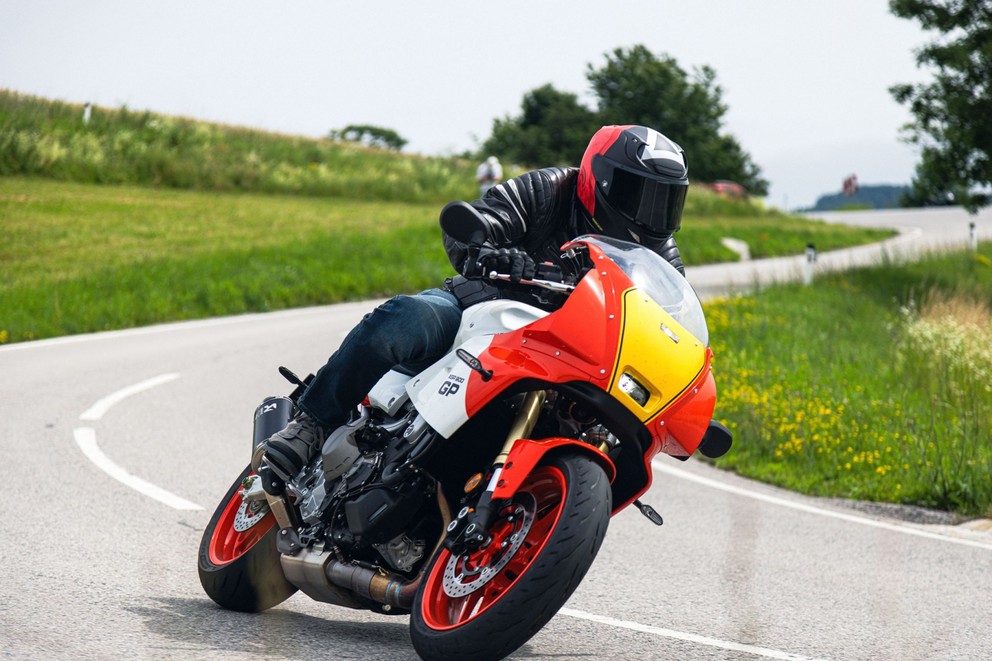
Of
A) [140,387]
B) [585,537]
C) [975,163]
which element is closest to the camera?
[585,537]

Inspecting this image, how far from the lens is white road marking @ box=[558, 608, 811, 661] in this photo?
4.53 m

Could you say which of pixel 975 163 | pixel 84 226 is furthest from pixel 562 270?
pixel 975 163

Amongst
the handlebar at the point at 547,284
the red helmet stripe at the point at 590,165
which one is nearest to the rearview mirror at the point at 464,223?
the handlebar at the point at 547,284

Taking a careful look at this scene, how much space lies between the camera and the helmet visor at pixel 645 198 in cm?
462

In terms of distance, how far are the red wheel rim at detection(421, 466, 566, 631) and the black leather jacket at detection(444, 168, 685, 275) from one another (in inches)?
41.5

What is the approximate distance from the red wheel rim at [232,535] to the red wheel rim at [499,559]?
117cm

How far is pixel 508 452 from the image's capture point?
390cm

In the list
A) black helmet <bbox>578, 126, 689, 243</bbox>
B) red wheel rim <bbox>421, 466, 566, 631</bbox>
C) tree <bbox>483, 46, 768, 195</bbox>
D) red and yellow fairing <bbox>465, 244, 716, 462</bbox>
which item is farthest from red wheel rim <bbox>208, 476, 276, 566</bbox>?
tree <bbox>483, 46, 768, 195</bbox>

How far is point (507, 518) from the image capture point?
3.88 meters

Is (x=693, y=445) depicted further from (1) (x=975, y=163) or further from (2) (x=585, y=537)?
(1) (x=975, y=163)

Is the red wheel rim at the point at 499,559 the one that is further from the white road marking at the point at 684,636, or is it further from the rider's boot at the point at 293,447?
the white road marking at the point at 684,636

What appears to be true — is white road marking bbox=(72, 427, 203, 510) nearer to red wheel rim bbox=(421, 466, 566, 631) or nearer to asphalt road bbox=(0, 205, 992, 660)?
asphalt road bbox=(0, 205, 992, 660)

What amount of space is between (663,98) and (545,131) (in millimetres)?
10095

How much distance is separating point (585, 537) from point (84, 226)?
18.9 meters
